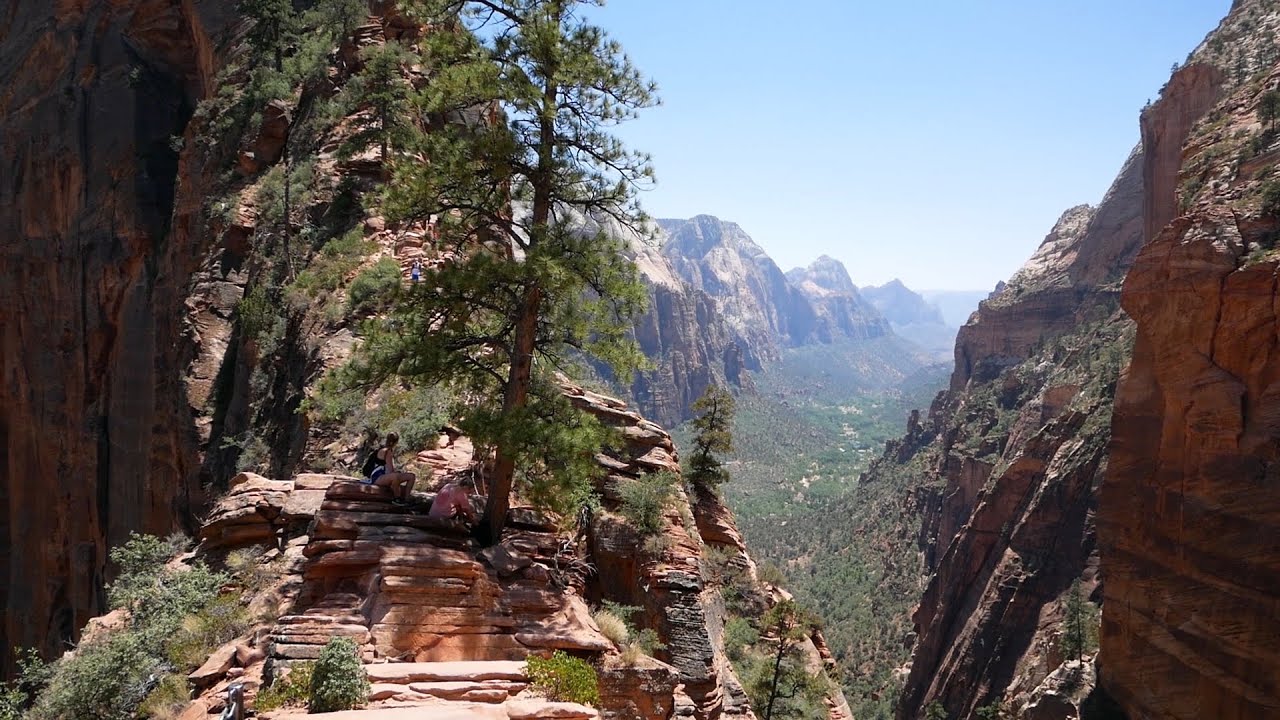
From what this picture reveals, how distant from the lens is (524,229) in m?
11.0

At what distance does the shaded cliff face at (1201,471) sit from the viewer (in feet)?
84.9

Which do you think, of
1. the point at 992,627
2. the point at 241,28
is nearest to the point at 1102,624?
the point at 992,627

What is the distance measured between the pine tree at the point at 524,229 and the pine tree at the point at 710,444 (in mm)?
16541

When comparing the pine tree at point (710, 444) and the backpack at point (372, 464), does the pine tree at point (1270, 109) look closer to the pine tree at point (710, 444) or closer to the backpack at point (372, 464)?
the pine tree at point (710, 444)

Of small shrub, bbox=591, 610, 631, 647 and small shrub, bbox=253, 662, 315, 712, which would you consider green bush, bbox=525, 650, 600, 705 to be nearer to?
small shrub, bbox=591, 610, 631, 647

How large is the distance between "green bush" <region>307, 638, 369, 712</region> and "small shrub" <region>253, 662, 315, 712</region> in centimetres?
10

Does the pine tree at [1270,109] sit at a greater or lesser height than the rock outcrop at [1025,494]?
greater

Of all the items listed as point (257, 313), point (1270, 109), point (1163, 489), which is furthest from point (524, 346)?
point (1270, 109)

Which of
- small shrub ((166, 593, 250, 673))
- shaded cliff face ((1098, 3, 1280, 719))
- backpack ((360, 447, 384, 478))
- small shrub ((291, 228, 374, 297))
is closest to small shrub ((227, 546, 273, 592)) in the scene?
small shrub ((166, 593, 250, 673))

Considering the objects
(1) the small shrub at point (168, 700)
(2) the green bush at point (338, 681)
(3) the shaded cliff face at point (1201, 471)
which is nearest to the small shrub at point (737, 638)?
(1) the small shrub at point (168, 700)

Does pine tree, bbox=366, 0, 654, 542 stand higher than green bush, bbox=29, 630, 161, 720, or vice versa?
pine tree, bbox=366, 0, 654, 542

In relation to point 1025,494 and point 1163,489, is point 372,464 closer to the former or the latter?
point 1163,489

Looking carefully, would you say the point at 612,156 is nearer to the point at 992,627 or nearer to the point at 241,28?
the point at 241,28

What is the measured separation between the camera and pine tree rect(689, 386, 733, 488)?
27500mm
